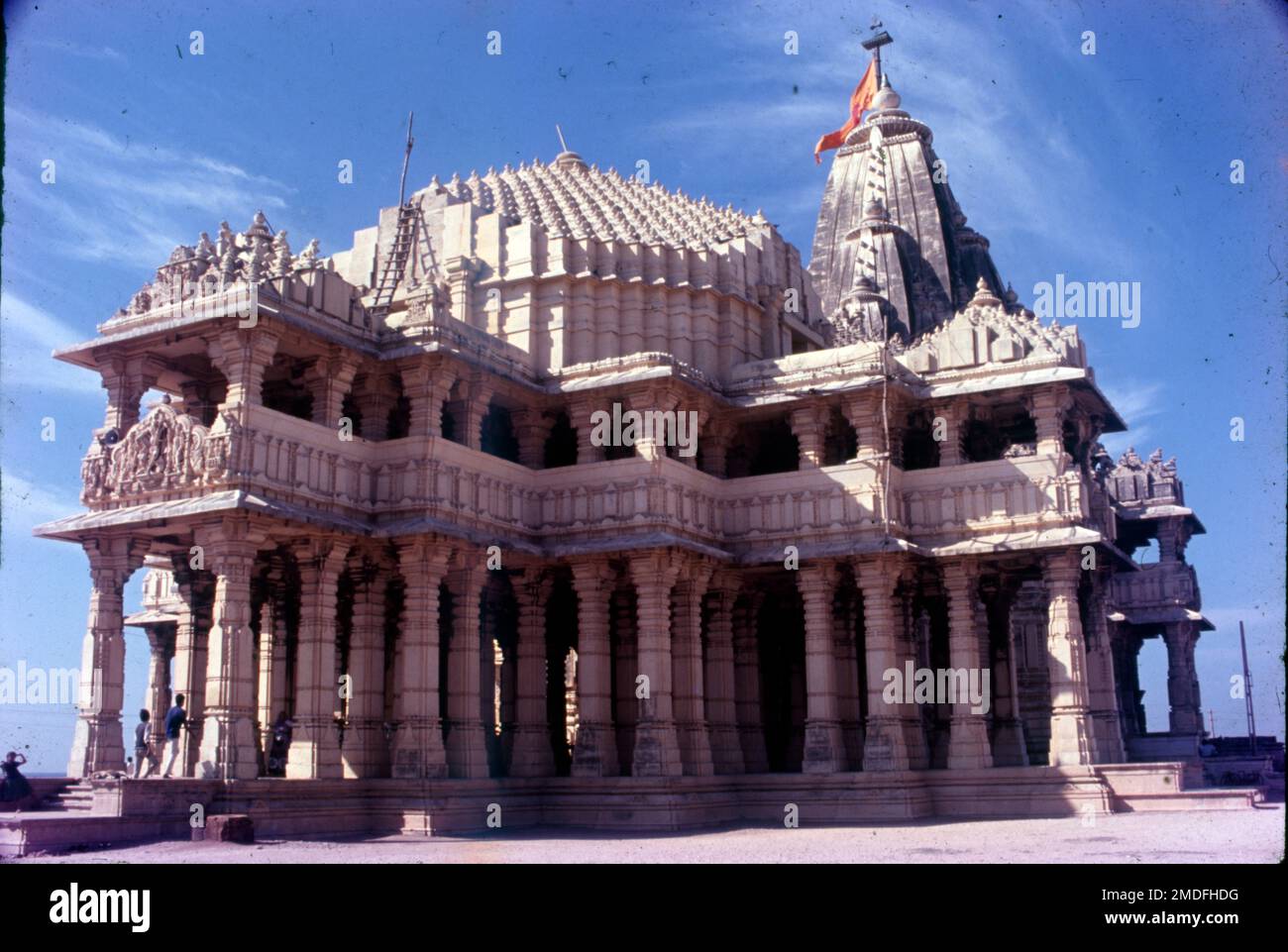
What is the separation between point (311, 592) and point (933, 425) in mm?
15361

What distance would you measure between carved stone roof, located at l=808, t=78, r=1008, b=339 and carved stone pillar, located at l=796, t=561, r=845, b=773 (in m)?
24.4

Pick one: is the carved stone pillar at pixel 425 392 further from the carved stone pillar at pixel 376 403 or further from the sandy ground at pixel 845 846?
the sandy ground at pixel 845 846

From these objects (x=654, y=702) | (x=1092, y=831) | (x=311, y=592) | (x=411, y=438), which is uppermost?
(x=411, y=438)

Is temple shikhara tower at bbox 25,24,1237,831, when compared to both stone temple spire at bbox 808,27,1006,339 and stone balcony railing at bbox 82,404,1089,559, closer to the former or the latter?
stone balcony railing at bbox 82,404,1089,559

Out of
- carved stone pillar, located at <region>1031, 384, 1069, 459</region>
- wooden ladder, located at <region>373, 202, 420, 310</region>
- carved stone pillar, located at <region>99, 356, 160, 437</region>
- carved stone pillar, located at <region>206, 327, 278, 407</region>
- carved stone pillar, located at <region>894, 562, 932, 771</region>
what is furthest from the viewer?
wooden ladder, located at <region>373, 202, 420, 310</region>

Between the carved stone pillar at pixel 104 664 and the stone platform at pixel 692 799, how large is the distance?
121cm

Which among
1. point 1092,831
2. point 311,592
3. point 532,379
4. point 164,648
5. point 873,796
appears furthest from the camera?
point 164,648

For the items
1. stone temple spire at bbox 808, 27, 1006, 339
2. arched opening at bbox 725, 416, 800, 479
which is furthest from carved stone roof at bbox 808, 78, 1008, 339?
arched opening at bbox 725, 416, 800, 479

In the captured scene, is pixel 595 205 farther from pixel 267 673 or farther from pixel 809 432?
pixel 267 673

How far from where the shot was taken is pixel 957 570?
32.2 metres

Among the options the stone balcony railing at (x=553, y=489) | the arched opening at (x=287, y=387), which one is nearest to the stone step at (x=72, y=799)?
the stone balcony railing at (x=553, y=489)

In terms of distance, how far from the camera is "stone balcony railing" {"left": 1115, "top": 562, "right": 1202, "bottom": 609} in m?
49.0
